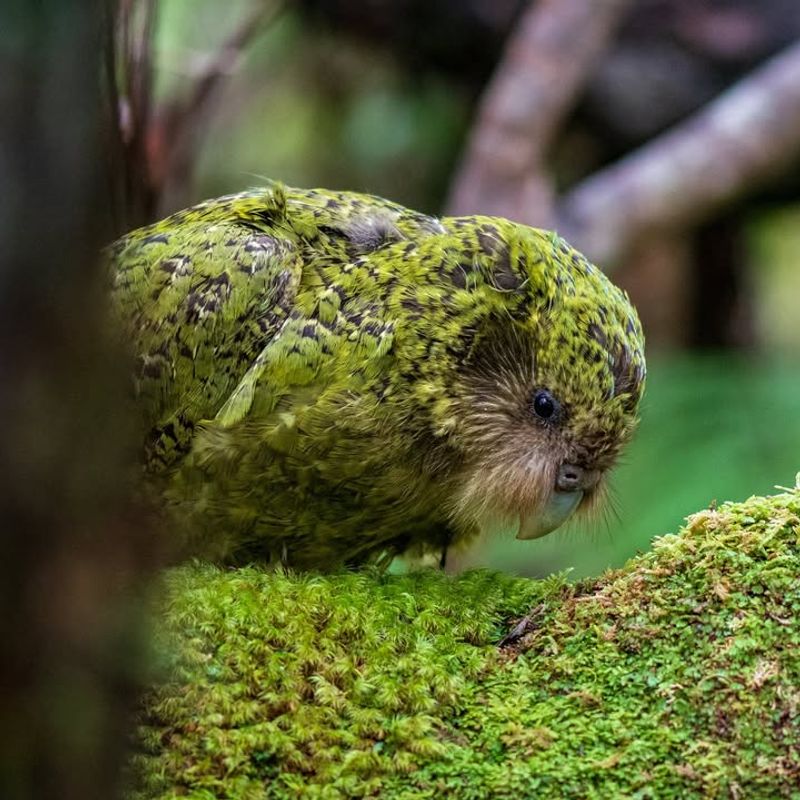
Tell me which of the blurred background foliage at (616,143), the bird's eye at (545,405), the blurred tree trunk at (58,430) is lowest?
the blurred background foliage at (616,143)

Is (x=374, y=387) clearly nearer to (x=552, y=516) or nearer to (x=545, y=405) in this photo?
(x=545, y=405)

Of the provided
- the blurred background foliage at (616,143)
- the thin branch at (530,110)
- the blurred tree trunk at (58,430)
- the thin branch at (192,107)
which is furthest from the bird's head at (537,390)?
the blurred background foliage at (616,143)

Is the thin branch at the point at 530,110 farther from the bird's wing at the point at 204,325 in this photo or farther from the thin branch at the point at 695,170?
the bird's wing at the point at 204,325

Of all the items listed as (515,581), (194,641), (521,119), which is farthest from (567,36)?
(194,641)

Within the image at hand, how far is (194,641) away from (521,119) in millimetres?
4741

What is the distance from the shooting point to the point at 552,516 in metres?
3.16

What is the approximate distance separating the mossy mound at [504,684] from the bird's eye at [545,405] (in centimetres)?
53

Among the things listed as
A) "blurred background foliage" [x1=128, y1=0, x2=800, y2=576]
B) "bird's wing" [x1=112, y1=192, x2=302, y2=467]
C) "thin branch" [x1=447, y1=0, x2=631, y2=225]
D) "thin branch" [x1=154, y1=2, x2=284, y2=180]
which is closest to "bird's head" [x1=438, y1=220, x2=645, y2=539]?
"bird's wing" [x1=112, y1=192, x2=302, y2=467]

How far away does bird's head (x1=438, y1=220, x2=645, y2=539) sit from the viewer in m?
3.04

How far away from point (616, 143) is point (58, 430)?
733 centimetres

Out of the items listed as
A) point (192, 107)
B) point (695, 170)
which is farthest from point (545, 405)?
point (695, 170)

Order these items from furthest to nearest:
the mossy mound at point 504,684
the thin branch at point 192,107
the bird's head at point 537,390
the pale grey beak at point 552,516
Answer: the thin branch at point 192,107 < the pale grey beak at point 552,516 < the bird's head at point 537,390 < the mossy mound at point 504,684

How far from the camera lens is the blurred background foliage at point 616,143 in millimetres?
7047

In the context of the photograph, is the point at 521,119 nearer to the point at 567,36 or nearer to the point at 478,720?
the point at 567,36
